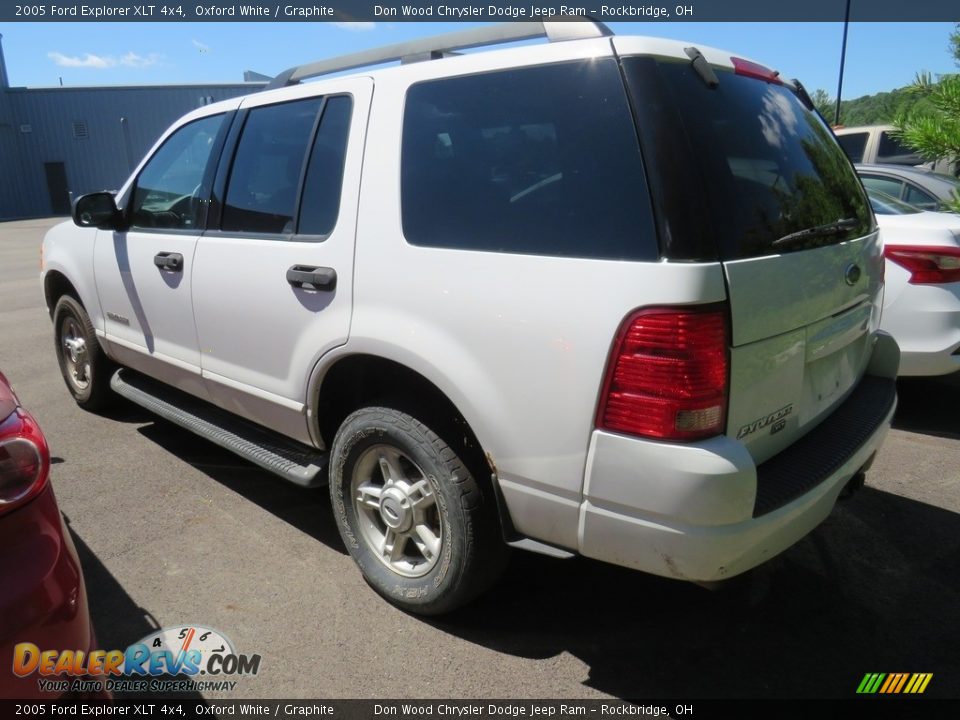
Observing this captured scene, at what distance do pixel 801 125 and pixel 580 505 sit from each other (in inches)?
70.4

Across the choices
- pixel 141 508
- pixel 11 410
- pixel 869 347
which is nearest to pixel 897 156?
pixel 869 347

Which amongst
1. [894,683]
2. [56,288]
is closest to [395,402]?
[894,683]

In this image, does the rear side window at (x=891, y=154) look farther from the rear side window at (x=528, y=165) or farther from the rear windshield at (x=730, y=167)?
the rear side window at (x=528, y=165)

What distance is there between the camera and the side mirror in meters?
4.12

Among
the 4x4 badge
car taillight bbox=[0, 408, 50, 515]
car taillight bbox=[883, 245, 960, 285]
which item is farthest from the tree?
car taillight bbox=[0, 408, 50, 515]

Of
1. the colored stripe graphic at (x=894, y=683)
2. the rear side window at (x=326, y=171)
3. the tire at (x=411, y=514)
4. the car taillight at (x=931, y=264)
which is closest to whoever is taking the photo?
the colored stripe graphic at (x=894, y=683)

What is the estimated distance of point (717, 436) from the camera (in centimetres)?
210

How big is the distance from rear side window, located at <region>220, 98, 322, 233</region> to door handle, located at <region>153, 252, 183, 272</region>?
0.33m

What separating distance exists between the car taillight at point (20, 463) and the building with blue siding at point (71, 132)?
37749 mm

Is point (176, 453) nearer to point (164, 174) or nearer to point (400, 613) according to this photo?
point (164, 174)

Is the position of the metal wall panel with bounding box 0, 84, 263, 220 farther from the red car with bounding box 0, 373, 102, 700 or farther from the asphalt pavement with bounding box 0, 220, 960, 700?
the red car with bounding box 0, 373, 102, 700

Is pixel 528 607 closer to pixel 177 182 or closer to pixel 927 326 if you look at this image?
pixel 177 182

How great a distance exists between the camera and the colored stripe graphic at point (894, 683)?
2.44 m

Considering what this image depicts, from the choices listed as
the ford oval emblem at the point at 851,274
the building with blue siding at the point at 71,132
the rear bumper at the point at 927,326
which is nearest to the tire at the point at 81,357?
the ford oval emblem at the point at 851,274
